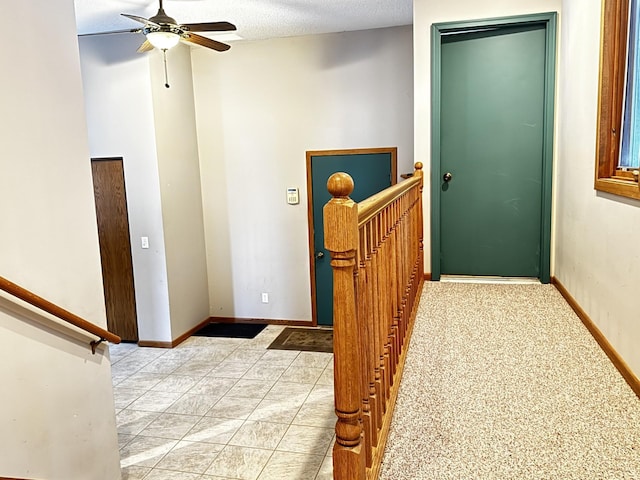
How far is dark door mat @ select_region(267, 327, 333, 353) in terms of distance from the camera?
535 cm

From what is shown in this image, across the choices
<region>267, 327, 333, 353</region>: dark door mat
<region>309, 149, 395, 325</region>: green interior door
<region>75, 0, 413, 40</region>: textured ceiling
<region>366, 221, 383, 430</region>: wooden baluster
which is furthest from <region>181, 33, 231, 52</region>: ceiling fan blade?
<region>267, 327, 333, 353</region>: dark door mat

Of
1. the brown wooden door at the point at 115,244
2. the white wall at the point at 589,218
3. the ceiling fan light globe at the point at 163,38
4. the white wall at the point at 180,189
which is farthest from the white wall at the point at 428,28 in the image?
the brown wooden door at the point at 115,244

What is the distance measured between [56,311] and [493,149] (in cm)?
318

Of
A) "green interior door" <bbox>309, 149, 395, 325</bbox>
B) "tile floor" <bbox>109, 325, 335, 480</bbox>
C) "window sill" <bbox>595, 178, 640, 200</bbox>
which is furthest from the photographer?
"green interior door" <bbox>309, 149, 395, 325</bbox>

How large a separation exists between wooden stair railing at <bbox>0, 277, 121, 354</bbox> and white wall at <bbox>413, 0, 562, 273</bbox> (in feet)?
8.03

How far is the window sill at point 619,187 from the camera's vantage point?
6.42 ft

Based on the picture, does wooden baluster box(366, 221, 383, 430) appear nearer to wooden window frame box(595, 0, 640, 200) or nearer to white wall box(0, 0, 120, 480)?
wooden window frame box(595, 0, 640, 200)

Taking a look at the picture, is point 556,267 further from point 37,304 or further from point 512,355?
point 37,304

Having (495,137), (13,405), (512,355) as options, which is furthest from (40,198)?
(495,137)

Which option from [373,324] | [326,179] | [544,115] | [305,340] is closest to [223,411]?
[305,340]

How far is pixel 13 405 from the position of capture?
2283 mm

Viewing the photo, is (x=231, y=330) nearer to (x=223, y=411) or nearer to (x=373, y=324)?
(x=223, y=411)

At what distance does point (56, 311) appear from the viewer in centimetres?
246

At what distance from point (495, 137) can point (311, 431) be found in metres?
2.69
